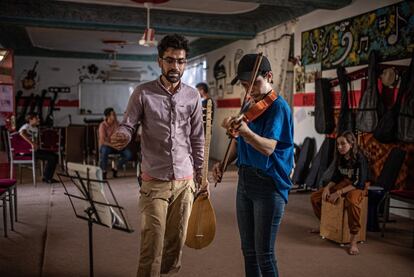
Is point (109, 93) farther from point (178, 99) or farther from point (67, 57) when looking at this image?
point (178, 99)

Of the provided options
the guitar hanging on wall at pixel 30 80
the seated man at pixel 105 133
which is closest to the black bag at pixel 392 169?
the seated man at pixel 105 133

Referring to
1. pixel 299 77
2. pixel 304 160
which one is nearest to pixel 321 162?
pixel 304 160

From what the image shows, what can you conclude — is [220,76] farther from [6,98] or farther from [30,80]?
[30,80]

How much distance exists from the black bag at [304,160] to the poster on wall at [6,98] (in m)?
4.56

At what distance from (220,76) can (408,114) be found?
577cm

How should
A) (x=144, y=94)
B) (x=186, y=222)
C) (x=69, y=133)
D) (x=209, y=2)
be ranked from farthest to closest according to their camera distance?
1. (x=69, y=133)
2. (x=209, y=2)
3. (x=186, y=222)
4. (x=144, y=94)

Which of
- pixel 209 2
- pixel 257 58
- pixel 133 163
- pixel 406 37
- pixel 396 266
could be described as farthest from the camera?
pixel 133 163

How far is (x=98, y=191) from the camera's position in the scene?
2.09 metres

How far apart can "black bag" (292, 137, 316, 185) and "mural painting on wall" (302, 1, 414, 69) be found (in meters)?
1.13

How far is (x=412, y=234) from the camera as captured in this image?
12.9 feet

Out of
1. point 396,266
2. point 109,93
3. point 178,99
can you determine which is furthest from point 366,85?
point 109,93

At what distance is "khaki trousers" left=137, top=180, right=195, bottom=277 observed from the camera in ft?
6.81

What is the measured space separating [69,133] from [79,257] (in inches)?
180

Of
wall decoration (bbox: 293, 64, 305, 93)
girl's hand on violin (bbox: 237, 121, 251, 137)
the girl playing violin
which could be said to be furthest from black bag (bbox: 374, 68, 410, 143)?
girl's hand on violin (bbox: 237, 121, 251, 137)
